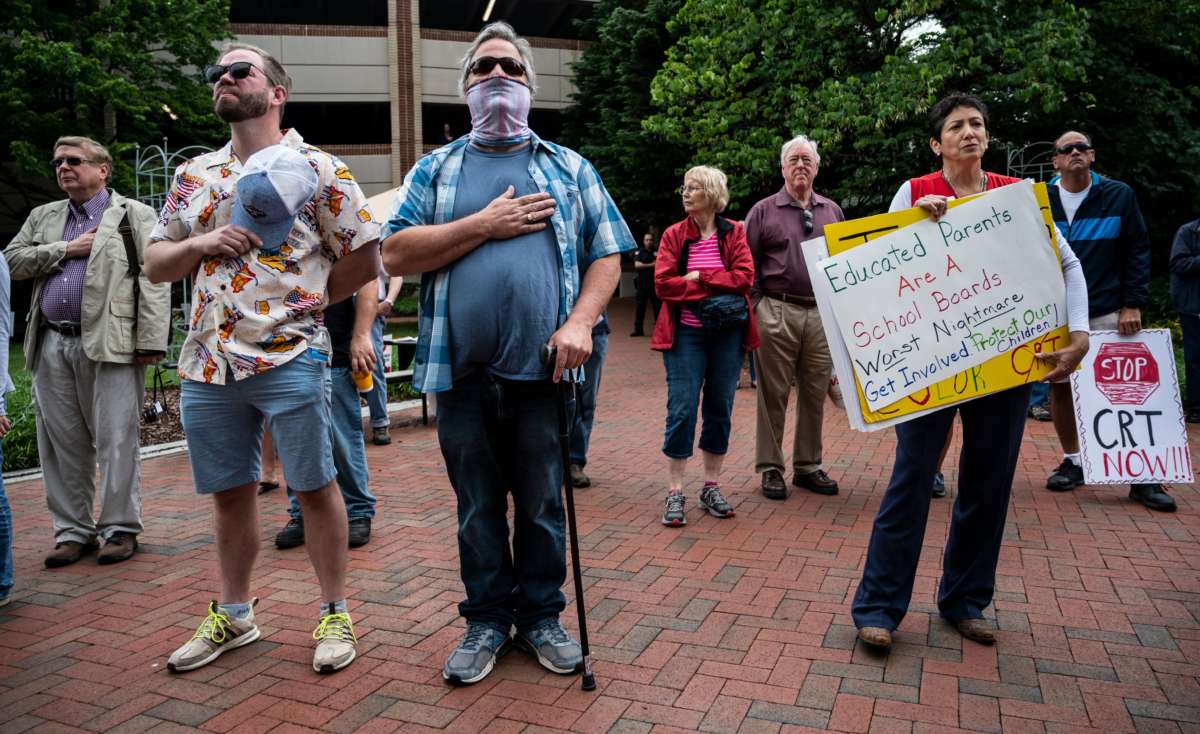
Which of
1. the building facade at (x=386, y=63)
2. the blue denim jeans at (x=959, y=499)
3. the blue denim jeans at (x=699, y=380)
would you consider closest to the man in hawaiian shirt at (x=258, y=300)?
the blue denim jeans at (x=959, y=499)

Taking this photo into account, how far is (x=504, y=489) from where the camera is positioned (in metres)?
3.30

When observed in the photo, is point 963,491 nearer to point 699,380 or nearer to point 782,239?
point 699,380

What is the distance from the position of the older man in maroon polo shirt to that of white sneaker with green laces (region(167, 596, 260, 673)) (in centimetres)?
331

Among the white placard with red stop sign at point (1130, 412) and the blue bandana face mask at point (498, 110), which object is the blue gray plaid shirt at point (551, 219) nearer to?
the blue bandana face mask at point (498, 110)

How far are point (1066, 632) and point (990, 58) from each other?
13.6 meters

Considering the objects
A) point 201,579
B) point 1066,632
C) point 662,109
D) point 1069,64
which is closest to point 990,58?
point 1069,64

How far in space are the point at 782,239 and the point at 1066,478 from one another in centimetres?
242

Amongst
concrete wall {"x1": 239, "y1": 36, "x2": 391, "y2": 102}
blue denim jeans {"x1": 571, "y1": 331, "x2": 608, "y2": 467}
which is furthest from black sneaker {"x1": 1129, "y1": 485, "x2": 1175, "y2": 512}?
concrete wall {"x1": 239, "y1": 36, "x2": 391, "y2": 102}

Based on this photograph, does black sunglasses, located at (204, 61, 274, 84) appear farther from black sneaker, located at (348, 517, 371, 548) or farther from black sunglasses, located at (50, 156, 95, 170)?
black sneaker, located at (348, 517, 371, 548)

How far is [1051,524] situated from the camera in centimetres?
495

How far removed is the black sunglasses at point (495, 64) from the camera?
3113 mm

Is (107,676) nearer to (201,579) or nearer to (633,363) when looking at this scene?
(201,579)

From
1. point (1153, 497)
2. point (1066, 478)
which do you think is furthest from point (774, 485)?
point (1153, 497)

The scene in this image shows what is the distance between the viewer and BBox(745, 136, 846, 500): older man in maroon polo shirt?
18.5 feet
